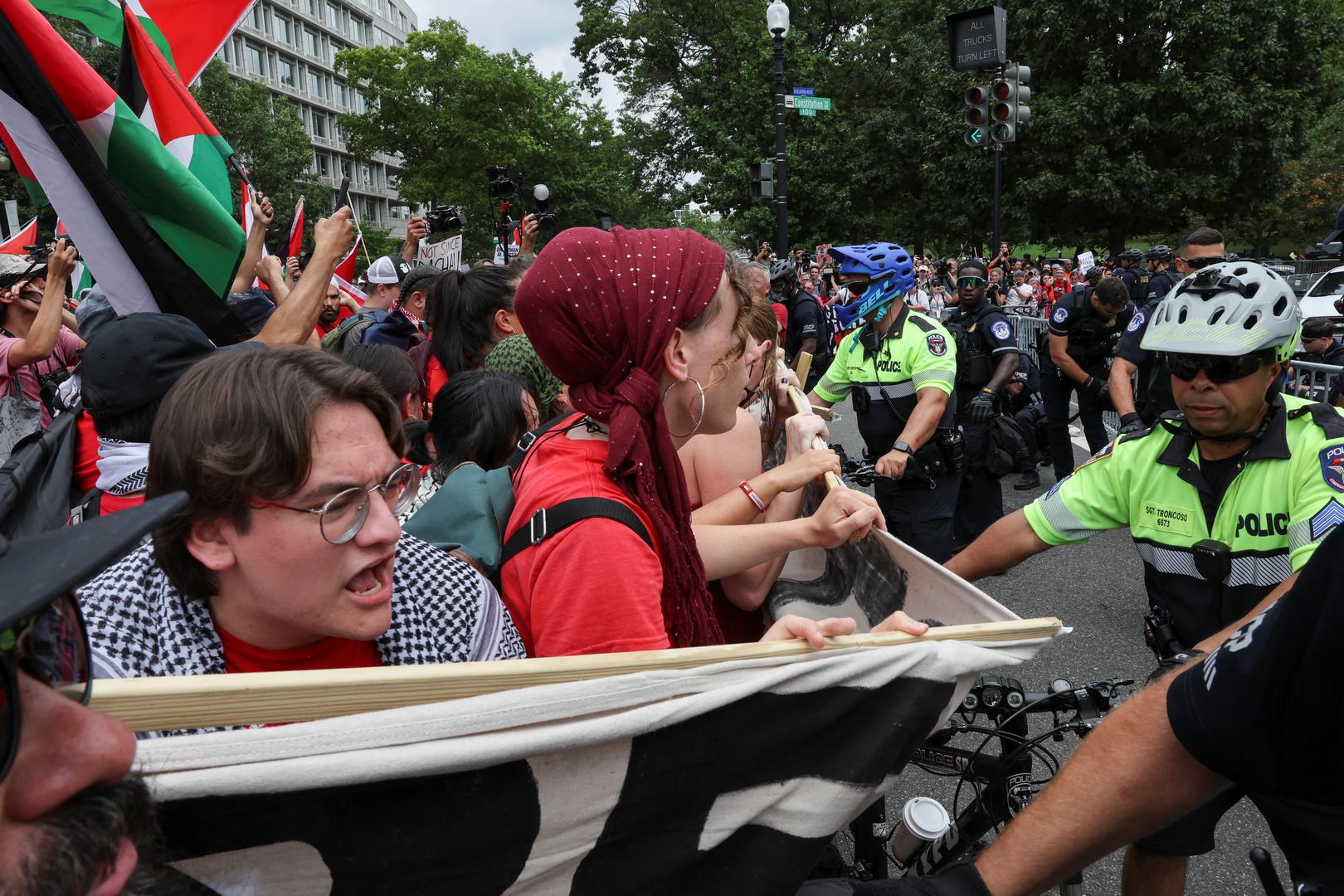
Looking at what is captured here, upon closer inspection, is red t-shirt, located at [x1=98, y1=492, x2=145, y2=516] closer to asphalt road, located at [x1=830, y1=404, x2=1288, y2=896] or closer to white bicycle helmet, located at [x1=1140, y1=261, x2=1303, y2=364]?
asphalt road, located at [x1=830, y1=404, x2=1288, y2=896]

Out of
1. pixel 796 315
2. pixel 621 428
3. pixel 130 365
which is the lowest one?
pixel 796 315

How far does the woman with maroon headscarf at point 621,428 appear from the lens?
5.11 feet

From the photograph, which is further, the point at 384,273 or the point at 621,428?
the point at 384,273

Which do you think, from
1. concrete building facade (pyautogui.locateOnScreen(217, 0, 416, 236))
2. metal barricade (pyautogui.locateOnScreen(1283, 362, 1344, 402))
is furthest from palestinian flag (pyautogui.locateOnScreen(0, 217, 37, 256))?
concrete building facade (pyautogui.locateOnScreen(217, 0, 416, 236))

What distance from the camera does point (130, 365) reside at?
230cm

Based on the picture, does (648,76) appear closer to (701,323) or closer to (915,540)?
(915,540)

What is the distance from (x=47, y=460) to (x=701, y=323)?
2347 mm

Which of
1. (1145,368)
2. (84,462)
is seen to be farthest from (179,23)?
(1145,368)

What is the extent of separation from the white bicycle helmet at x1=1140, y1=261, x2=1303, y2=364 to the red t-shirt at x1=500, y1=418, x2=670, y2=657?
1.63m

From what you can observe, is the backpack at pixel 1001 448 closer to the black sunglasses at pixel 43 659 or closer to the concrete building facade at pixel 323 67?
the black sunglasses at pixel 43 659

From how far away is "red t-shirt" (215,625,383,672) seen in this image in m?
1.51

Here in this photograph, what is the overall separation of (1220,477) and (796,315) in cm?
834

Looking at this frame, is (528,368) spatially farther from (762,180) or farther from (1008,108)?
(762,180)

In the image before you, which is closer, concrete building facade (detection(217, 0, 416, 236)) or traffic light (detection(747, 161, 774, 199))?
traffic light (detection(747, 161, 774, 199))
